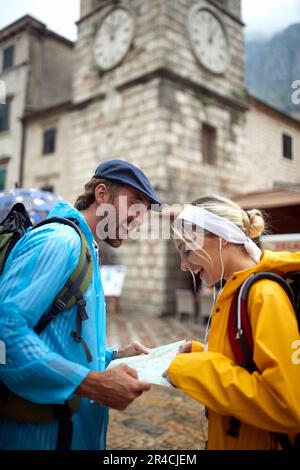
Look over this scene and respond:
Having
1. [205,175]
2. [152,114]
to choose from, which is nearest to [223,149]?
[205,175]

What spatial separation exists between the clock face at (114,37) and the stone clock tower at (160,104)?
0.03 m

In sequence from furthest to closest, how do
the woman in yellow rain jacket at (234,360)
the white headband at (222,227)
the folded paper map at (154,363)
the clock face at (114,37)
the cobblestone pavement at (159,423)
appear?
the clock face at (114,37) < the cobblestone pavement at (159,423) < the white headband at (222,227) < the folded paper map at (154,363) < the woman in yellow rain jacket at (234,360)

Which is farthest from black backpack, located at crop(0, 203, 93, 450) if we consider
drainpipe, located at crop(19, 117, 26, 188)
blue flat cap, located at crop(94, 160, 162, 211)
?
drainpipe, located at crop(19, 117, 26, 188)

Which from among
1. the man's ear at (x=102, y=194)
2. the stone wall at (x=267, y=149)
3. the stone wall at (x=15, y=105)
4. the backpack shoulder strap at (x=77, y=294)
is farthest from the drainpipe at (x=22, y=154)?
the backpack shoulder strap at (x=77, y=294)

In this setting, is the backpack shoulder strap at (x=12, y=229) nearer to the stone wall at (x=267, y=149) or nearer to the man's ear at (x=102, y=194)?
the man's ear at (x=102, y=194)

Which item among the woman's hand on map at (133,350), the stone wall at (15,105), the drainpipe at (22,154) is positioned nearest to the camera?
the woman's hand on map at (133,350)

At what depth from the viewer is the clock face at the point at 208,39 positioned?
479 inches

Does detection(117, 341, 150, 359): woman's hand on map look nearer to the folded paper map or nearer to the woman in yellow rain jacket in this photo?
the folded paper map

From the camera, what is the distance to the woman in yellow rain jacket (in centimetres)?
117

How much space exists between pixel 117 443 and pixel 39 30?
63.2 feet

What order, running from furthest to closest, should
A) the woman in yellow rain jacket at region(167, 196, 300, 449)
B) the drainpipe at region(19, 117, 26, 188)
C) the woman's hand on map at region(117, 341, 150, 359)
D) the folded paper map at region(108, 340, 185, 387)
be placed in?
1. the drainpipe at region(19, 117, 26, 188)
2. the woman's hand on map at region(117, 341, 150, 359)
3. the folded paper map at region(108, 340, 185, 387)
4. the woman in yellow rain jacket at region(167, 196, 300, 449)

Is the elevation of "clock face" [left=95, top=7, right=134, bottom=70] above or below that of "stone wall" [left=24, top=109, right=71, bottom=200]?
above

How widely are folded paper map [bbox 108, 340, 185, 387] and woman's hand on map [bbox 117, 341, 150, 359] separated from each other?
64 millimetres

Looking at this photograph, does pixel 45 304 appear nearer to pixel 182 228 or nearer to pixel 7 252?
pixel 7 252
